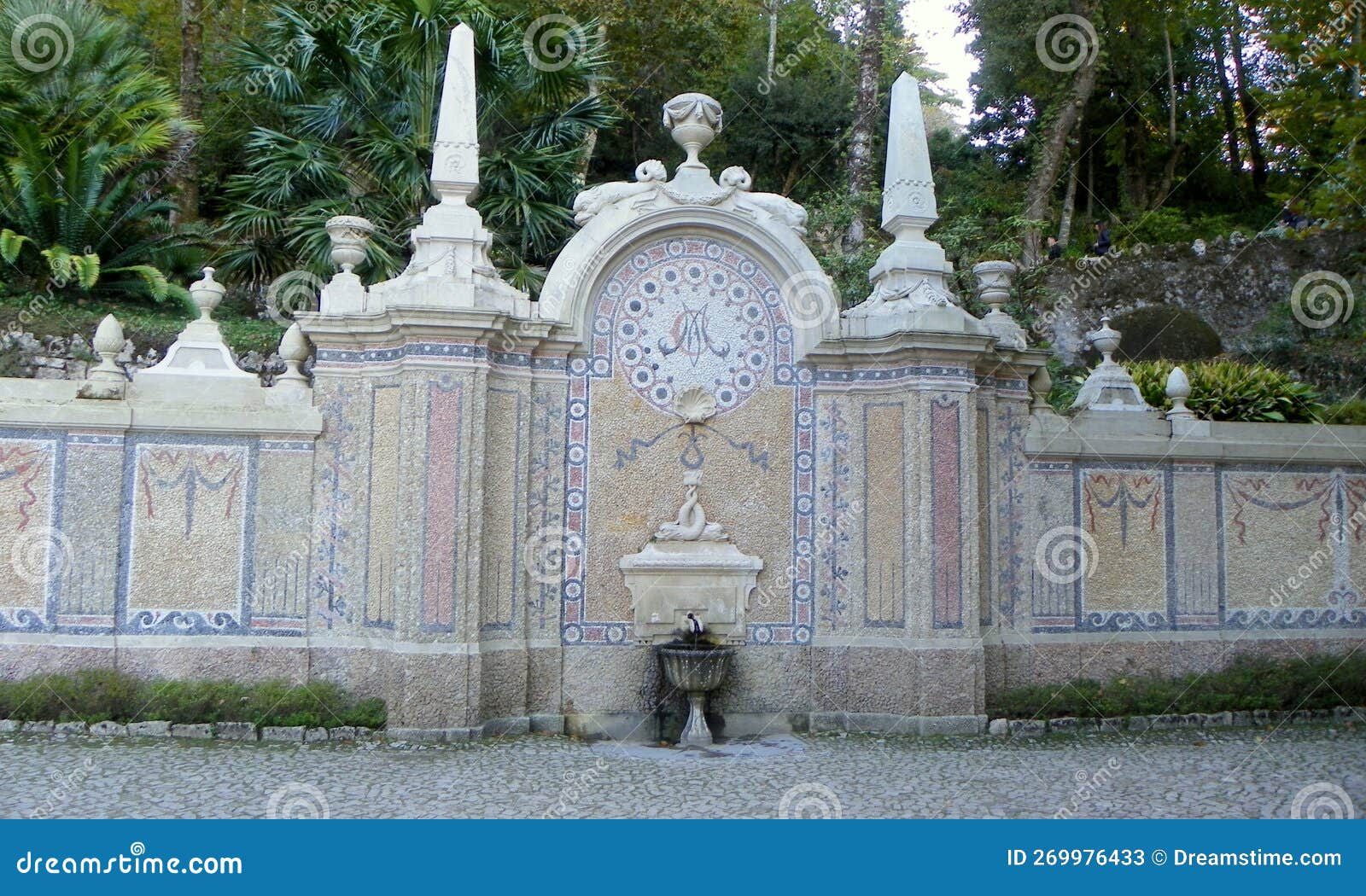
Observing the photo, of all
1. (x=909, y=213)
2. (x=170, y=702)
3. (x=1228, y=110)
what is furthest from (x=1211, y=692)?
(x=1228, y=110)

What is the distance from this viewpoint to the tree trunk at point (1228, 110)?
2434 cm

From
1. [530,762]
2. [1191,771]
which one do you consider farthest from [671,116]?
[1191,771]

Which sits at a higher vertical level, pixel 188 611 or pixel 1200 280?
pixel 1200 280

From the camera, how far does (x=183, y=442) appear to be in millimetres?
8180

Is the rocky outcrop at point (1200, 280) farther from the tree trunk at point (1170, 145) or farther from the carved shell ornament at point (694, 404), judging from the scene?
the carved shell ornament at point (694, 404)

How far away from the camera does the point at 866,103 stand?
603 inches

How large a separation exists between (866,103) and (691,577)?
9478 millimetres

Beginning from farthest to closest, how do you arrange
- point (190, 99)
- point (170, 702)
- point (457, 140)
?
point (190, 99), point (457, 140), point (170, 702)

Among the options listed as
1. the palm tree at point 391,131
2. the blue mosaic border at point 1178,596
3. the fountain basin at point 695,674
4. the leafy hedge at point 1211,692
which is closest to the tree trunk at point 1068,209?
the palm tree at point 391,131

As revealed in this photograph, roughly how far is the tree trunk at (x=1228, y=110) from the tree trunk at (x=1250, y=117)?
0.77 ft

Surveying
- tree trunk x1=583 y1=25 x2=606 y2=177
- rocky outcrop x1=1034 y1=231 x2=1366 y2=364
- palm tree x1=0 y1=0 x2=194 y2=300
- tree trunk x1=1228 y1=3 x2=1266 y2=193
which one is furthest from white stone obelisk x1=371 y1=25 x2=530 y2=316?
tree trunk x1=1228 y1=3 x2=1266 y2=193

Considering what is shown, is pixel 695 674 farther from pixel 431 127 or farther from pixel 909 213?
pixel 431 127
